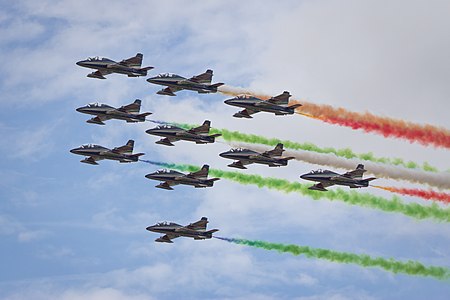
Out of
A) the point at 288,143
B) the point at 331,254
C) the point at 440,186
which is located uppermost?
the point at 288,143

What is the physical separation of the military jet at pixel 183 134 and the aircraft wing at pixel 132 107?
479cm

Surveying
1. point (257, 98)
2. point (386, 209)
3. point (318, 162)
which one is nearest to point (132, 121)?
point (257, 98)

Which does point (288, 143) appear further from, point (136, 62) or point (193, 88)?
point (136, 62)

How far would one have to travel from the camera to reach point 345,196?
15138cm

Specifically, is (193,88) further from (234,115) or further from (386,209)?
(386,209)

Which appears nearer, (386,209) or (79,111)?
(386,209)

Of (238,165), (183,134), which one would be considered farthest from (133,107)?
(238,165)

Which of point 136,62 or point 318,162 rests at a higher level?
point 136,62

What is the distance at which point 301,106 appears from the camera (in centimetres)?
14625

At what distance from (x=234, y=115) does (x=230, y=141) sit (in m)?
7.58

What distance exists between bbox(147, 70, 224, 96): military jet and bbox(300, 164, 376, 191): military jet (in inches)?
956

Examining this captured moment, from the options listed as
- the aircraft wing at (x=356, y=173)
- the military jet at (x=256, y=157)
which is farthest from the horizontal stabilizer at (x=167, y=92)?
the aircraft wing at (x=356, y=173)

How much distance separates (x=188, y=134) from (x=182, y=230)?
21.5m

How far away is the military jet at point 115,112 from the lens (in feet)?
496
